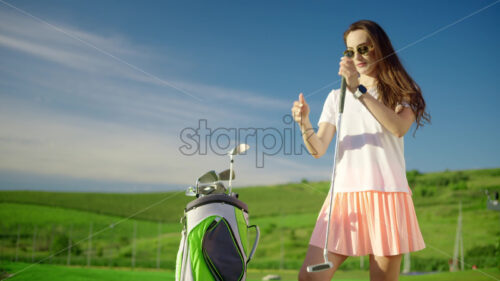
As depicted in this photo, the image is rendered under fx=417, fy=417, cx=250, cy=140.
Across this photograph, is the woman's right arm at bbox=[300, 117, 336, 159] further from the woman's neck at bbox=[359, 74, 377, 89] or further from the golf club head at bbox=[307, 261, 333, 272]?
the golf club head at bbox=[307, 261, 333, 272]

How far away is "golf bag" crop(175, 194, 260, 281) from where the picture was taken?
200 centimetres

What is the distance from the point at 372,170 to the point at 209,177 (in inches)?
34.2

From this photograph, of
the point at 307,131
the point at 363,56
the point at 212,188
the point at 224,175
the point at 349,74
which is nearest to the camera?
the point at 349,74

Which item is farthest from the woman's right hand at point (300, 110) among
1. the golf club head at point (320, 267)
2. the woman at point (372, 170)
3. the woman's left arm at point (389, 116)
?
the golf club head at point (320, 267)

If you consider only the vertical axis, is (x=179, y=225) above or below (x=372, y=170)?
below

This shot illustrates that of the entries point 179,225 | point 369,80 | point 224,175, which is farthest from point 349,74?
point 179,225

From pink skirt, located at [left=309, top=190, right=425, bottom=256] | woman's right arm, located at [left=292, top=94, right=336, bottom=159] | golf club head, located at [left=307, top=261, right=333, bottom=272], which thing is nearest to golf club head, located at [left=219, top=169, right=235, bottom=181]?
woman's right arm, located at [left=292, top=94, right=336, bottom=159]

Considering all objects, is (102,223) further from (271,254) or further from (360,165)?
(360,165)

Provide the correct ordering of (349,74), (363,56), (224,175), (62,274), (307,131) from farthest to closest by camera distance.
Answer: (62,274) → (224,175) → (363,56) → (307,131) → (349,74)

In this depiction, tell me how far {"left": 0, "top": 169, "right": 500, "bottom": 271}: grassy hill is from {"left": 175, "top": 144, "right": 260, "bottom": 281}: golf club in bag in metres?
7.16

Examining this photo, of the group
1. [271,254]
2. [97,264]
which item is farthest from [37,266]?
[271,254]

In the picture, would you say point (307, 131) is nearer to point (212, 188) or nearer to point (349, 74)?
point (349, 74)

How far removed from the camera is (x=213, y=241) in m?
2.04

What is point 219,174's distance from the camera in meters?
2.32
